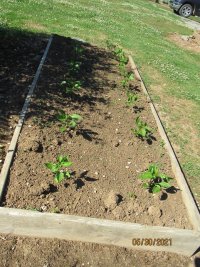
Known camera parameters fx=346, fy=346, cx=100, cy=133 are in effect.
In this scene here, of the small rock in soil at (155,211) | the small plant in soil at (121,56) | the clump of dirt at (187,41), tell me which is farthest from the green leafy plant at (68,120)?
the clump of dirt at (187,41)

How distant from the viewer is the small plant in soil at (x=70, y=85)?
793 cm

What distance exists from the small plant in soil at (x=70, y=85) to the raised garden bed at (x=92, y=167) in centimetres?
8

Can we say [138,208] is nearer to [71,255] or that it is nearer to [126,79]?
[71,255]

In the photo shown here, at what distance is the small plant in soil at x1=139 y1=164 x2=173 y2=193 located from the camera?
17.9 feet

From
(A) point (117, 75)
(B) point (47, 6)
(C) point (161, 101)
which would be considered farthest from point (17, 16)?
(C) point (161, 101)

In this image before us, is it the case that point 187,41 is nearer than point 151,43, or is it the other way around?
point 151,43

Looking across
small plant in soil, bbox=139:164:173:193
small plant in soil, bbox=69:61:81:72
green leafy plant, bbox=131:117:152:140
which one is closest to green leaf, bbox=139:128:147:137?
green leafy plant, bbox=131:117:152:140

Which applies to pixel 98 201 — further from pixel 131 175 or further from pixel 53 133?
pixel 53 133

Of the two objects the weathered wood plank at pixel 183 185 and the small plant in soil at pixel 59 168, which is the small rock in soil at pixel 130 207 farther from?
the small plant in soil at pixel 59 168

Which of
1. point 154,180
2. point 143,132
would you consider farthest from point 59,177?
point 143,132

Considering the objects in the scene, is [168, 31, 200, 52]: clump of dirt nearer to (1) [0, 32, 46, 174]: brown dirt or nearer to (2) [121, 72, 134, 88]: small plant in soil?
(2) [121, 72, 134, 88]: small plant in soil

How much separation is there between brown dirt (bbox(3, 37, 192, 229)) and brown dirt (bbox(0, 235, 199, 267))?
0.45 m

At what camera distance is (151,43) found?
15523 mm
